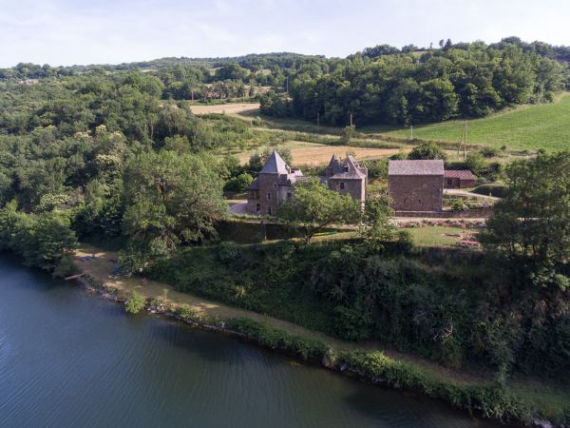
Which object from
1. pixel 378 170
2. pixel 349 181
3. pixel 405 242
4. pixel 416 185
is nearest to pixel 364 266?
pixel 405 242

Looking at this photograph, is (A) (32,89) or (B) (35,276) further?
(A) (32,89)

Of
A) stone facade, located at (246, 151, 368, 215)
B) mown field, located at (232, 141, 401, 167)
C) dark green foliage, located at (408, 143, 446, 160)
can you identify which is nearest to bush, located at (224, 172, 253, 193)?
stone facade, located at (246, 151, 368, 215)

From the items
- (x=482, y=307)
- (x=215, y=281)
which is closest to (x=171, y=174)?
(x=215, y=281)

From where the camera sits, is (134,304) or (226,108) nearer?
(134,304)

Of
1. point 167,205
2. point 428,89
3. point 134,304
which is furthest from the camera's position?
point 428,89

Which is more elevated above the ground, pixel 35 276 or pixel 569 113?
pixel 569 113

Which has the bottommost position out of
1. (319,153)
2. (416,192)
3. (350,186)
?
(416,192)

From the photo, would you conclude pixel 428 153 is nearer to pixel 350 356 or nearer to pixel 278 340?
pixel 350 356

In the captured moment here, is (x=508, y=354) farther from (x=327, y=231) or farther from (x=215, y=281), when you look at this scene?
(x=215, y=281)
